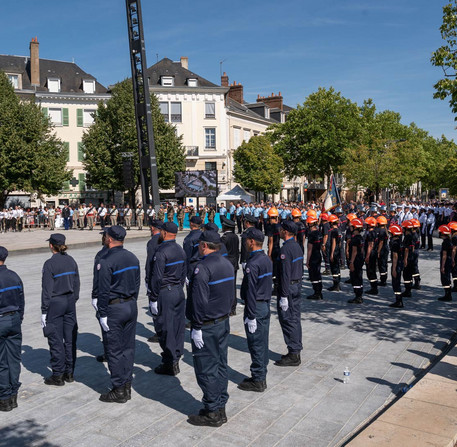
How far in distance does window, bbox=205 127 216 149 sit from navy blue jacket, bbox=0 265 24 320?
48.1 metres

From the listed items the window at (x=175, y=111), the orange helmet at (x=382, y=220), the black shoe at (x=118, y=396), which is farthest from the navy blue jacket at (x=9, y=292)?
the window at (x=175, y=111)

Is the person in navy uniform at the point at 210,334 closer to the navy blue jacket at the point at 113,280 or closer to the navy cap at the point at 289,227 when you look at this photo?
the navy blue jacket at the point at 113,280

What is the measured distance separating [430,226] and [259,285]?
16.2 metres

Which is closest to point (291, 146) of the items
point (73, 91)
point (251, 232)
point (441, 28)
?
point (73, 91)

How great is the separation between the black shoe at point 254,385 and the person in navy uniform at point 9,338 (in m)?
2.75

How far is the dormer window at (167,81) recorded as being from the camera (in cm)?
5100

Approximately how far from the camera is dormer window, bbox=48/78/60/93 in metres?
48.9

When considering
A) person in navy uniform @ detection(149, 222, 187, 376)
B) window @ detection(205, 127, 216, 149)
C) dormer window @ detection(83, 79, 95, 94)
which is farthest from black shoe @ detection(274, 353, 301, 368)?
dormer window @ detection(83, 79, 95, 94)

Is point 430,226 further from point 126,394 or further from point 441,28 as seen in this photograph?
point 126,394

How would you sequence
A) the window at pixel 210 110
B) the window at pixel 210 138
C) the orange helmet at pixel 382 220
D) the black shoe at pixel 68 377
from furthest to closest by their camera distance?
1. the window at pixel 210 138
2. the window at pixel 210 110
3. the orange helmet at pixel 382 220
4. the black shoe at pixel 68 377

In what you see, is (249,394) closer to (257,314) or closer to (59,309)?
(257,314)

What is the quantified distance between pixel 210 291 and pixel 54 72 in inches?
2020

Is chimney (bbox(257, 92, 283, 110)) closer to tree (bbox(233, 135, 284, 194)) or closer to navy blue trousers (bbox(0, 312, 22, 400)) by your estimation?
tree (bbox(233, 135, 284, 194))

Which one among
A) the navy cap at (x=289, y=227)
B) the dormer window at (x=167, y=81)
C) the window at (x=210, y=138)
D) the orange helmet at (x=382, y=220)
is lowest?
the orange helmet at (x=382, y=220)
